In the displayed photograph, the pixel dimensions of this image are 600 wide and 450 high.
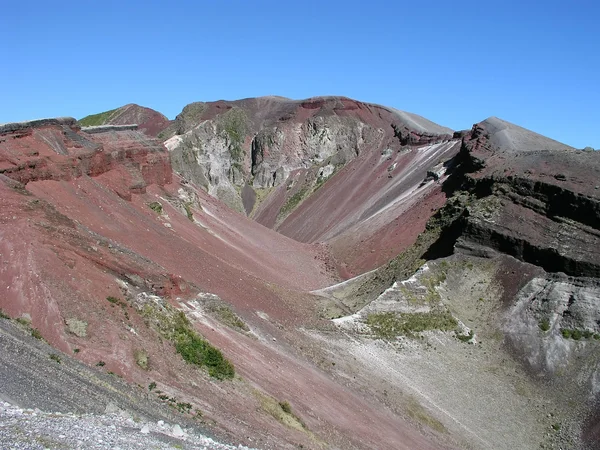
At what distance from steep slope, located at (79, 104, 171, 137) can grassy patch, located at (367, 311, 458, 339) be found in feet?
251

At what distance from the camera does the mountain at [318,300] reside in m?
17.6

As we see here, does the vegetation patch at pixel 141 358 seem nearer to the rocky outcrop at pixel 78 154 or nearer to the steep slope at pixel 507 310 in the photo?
the steep slope at pixel 507 310

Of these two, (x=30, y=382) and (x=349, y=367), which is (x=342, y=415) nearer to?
(x=349, y=367)

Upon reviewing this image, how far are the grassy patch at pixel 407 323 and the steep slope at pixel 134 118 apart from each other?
76.4 m

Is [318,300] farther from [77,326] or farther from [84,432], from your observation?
[84,432]

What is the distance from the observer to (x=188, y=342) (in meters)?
19.6

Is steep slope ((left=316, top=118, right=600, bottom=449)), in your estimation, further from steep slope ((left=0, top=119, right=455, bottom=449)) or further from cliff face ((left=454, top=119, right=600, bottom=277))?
steep slope ((left=0, top=119, right=455, bottom=449))

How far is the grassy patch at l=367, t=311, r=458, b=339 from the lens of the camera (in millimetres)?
29625

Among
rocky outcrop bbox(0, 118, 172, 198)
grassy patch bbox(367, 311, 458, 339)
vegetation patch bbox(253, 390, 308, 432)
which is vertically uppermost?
rocky outcrop bbox(0, 118, 172, 198)

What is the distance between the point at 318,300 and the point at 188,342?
18.0 meters

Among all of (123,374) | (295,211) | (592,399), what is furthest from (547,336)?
(295,211)

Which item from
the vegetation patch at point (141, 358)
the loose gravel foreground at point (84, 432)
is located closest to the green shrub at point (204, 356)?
the vegetation patch at point (141, 358)

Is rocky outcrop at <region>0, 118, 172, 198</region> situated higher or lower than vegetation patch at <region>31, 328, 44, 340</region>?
higher

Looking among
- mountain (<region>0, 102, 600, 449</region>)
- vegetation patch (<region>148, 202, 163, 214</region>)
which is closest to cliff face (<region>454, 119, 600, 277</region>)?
mountain (<region>0, 102, 600, 449</region>)
